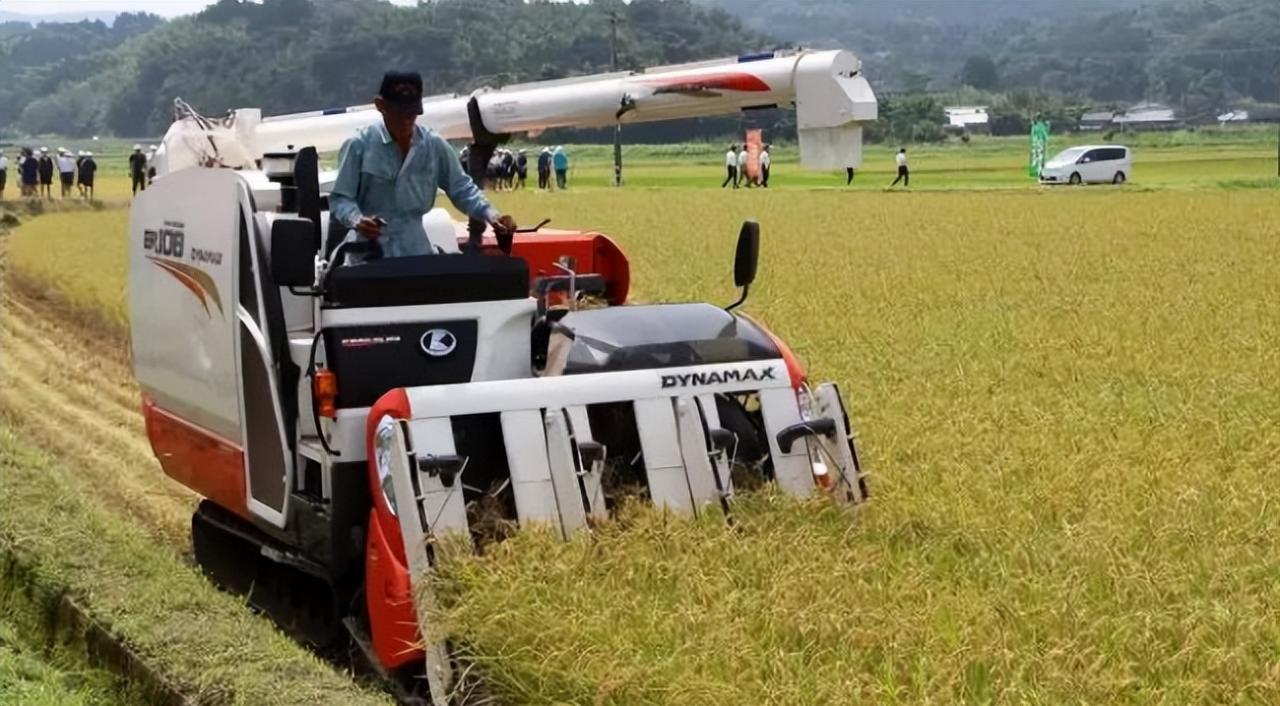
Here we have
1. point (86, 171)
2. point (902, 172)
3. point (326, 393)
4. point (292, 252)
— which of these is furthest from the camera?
point (902, 172)

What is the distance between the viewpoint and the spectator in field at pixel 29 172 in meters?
42.3

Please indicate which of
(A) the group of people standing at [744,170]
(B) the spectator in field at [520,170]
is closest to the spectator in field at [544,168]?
(B) the spectator in field at [520,170]

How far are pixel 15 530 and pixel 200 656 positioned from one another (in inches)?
77.2

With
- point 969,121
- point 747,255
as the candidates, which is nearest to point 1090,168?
point 747,255

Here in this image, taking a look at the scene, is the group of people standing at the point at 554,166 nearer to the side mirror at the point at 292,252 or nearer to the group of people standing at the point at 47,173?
the group of people standing at the point at 47,173

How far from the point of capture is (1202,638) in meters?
4.74

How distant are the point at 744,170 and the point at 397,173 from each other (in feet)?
136

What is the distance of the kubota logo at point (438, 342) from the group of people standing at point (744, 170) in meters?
39.1

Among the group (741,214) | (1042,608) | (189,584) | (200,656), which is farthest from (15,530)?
(741,214)

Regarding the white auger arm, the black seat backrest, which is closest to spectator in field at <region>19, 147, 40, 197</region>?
the white auger arm

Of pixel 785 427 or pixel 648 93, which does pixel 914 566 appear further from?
pixel 648 93

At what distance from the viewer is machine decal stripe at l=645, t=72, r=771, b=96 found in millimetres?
6492

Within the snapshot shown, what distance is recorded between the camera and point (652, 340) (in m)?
6.18

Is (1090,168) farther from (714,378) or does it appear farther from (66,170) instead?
(714,378)
